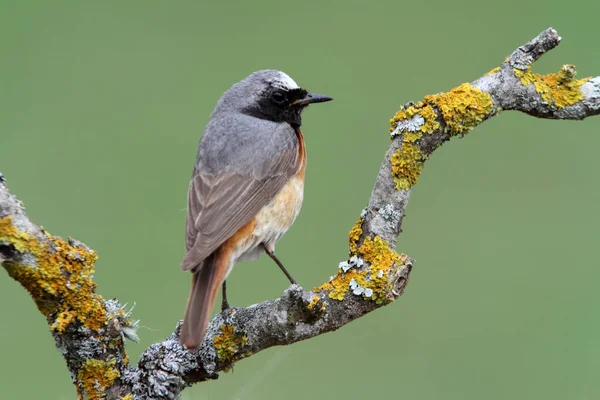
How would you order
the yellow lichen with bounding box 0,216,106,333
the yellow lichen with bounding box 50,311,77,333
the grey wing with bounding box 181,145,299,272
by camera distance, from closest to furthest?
the yellow lichen with bounding box 0,216,106,333 → the yellow lichen with bounding box 50,311,77,333 → the grey wing with bounding box 181,145,299,272

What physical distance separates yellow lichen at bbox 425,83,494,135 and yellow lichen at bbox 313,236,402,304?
0.59 metres

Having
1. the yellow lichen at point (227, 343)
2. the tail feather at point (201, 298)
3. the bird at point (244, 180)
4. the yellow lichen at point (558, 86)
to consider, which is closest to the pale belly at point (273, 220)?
the bird at point (244, 180)

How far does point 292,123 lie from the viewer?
4.34m

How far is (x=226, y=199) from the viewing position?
3562 mm

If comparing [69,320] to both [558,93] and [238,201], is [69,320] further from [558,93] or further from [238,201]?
[558,93]

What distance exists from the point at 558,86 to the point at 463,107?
463 mm

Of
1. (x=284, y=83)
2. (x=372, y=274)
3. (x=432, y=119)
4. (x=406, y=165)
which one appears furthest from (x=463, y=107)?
(x=284, y=83)

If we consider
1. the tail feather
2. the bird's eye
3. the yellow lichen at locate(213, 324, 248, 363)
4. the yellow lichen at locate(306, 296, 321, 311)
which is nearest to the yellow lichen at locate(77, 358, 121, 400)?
the tail feather

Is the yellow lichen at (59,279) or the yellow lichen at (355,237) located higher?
the yellow lichen at (59,279)

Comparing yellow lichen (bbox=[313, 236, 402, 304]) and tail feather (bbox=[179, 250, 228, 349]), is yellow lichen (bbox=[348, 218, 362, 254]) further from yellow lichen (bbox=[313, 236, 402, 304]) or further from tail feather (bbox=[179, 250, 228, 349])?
tail feather (bbox=[179, 250, 228, 349])

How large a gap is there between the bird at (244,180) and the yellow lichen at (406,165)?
0.87 metres

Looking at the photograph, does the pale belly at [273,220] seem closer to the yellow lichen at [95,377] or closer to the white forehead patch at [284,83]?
the white forehead patch at [284,83]

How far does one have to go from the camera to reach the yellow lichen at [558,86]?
3051 millimetres

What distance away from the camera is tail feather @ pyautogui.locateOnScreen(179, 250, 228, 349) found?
2.70 metres
